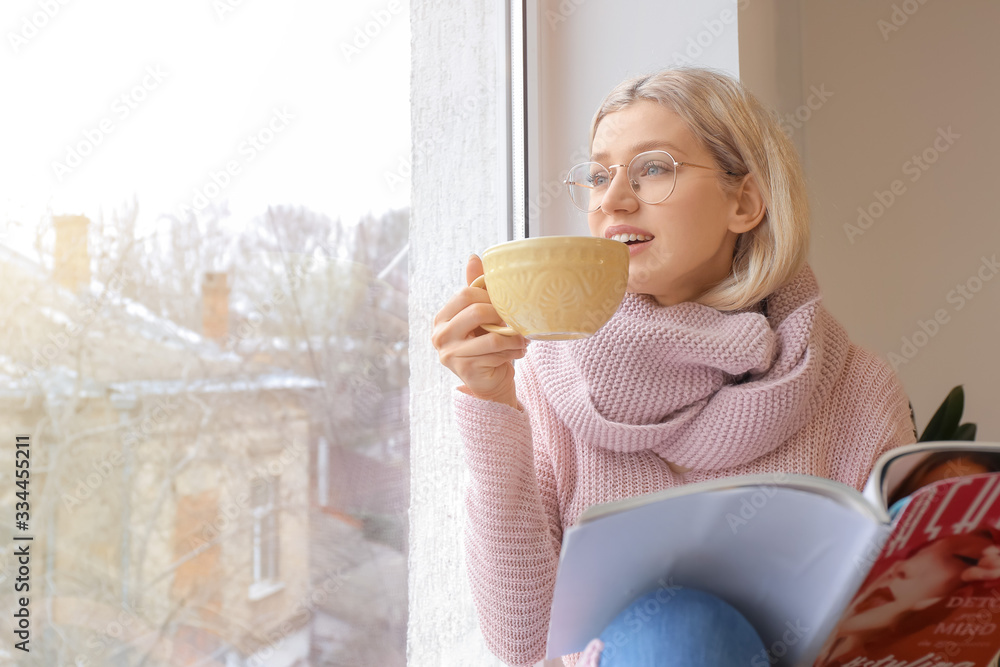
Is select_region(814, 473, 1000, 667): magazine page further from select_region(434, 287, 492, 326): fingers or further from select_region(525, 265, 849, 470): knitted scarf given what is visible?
select_region(434, 287, 492, 326): fingers

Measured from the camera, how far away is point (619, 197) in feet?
3.35

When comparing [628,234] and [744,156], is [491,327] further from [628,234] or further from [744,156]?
[744,156]

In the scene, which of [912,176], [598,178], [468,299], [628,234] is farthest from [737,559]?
[912,176]

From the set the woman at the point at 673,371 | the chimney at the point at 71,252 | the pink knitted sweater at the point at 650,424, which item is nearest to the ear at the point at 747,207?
the woman at the point at 673,371

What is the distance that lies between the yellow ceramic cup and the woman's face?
10.4 inches

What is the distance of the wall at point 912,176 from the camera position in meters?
2.35

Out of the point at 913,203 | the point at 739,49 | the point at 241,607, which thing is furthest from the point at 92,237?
the point at 913,203

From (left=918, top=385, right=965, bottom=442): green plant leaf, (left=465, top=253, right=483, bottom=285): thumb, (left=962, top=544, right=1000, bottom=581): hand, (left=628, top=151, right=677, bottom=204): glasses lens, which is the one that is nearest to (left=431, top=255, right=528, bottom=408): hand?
(left=465, top=253, right=483, bottom=285): thumb

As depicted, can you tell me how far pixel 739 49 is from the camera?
1521 millimetres

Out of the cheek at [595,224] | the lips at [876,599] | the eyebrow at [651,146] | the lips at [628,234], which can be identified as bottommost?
the lips at [876,599]

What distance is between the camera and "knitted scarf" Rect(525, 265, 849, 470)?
38.9 inches

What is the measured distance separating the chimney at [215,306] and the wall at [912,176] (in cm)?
196

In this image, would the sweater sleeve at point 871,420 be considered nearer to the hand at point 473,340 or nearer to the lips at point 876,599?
the lips at point 876,599

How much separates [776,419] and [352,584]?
65cm
